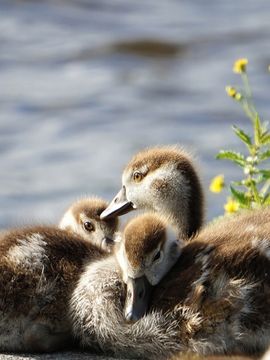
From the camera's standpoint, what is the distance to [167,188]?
6492mm

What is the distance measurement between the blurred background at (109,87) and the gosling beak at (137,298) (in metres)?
7.20

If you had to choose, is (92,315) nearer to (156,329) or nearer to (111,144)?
(156,329)

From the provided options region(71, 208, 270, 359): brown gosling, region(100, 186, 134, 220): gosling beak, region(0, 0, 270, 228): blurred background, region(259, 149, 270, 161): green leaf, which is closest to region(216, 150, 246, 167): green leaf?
region(259, 149, 270, 161): green leaf

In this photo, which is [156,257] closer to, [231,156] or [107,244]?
[107,244]

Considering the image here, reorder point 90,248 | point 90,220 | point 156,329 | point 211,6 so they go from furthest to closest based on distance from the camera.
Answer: point 211,6 < point 90,220 < point 90,248 < point 156,329

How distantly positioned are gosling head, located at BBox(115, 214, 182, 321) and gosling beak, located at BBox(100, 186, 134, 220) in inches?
44.9

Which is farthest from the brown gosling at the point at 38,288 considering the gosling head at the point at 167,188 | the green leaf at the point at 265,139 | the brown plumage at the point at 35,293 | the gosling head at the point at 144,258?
the green leaf at the point at 265,139

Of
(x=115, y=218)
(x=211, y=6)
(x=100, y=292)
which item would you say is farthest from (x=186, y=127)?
(x=100, y=292)

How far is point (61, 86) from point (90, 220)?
38.4ft

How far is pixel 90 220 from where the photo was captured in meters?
6.71

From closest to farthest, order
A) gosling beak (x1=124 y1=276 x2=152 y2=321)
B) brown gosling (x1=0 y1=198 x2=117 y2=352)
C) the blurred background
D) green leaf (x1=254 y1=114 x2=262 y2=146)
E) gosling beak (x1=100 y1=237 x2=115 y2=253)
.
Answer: gosling beak (x1=124 y1=276 x2=152 y2=321), brown gosling (x1=0 y1=198 x2=117 y2=352), gosling beak (x1=100 y1=237 x2=115 y2=253), green leaf (x1=254 y1=114 x2=262 y2=146), the blurred background

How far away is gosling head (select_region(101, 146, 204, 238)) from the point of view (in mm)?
6445

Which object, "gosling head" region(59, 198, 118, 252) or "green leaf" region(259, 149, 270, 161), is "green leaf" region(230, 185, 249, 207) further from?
"gosling head" region(59, 198, 118, 252)

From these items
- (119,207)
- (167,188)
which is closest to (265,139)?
(167,188)
